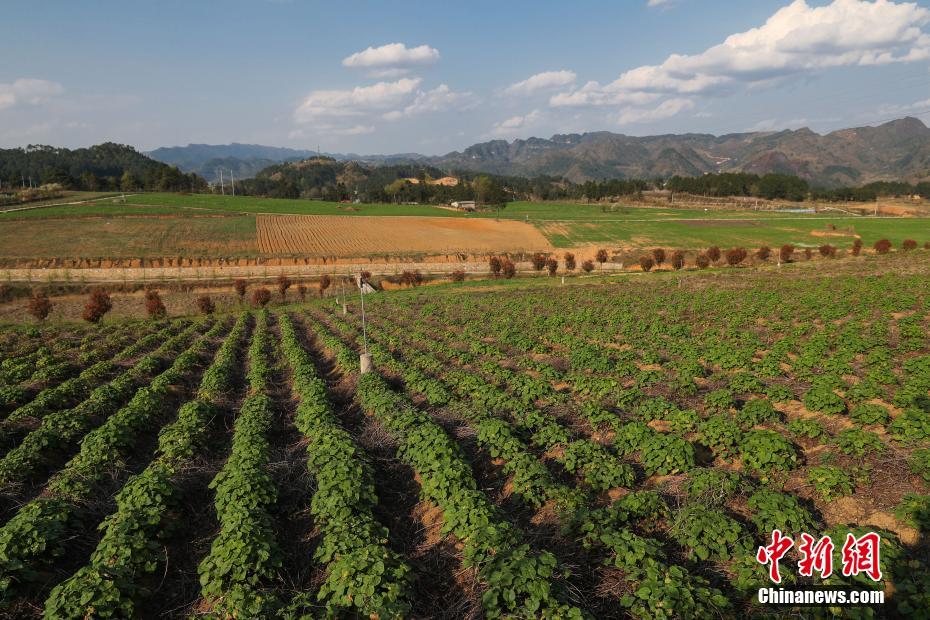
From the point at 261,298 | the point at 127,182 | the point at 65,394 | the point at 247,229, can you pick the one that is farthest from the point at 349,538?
the point at 127,182

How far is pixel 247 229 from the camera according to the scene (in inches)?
3664

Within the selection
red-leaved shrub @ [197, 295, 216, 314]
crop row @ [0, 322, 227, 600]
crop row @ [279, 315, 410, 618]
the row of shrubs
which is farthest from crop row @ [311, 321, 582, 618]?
the row of shrubs

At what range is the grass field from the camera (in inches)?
3004

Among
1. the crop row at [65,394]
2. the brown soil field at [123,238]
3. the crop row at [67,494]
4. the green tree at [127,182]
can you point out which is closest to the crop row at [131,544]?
the crop row at [67,494]

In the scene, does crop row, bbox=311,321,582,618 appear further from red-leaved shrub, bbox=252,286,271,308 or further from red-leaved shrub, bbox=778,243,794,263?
red-leaved shrub, bbox=778,243,794,263

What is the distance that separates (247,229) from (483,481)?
9483 cm

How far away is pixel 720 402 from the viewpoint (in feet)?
44.7

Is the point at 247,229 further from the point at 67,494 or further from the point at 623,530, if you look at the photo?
the point at 623,530

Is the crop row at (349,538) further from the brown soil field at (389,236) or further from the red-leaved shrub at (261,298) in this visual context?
the brown soil field at (389,236)

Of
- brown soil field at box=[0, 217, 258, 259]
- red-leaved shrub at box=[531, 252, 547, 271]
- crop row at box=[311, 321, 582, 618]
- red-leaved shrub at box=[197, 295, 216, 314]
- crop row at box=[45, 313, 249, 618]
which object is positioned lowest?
red-leaved shrub at box=[197, 295, 216, 314]

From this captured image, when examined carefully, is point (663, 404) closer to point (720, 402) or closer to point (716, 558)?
point (720, 402)

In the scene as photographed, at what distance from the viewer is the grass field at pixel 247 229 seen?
250 feet

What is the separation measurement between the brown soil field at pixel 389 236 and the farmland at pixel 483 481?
6217 cm

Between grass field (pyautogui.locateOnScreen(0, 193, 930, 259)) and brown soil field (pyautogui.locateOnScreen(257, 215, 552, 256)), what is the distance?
216 cm
